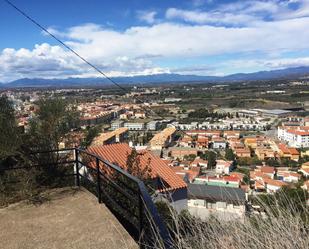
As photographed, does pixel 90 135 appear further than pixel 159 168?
No

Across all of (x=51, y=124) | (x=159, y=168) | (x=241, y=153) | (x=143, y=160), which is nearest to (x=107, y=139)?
(x=159, y=168)

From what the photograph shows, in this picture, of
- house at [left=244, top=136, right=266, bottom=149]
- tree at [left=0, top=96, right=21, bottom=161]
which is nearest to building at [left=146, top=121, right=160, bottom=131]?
house at [left=244, top=136, right=266, bottom=149]

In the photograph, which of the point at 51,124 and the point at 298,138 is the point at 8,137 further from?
the point at 298,138

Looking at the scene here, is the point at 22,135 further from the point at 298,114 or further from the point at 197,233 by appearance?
the point at 298,114

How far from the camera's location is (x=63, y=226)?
3719 mm

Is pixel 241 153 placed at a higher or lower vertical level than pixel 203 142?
lower

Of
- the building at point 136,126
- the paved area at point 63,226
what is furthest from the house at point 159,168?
the building at point 136,126

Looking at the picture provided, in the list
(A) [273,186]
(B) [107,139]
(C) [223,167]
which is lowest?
(C) [223,167]

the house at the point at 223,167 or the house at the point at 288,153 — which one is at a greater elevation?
→ the house at the point at 223,167

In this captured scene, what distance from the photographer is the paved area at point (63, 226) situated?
3.28 metres

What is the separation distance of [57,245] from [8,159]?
3355mm

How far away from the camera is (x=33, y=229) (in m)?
3.69

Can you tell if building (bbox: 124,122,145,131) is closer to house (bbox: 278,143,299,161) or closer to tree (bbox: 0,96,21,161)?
house (bbox: 278,143,299,161)

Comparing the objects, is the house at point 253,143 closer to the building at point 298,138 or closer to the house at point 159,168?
the building at point 298,138
